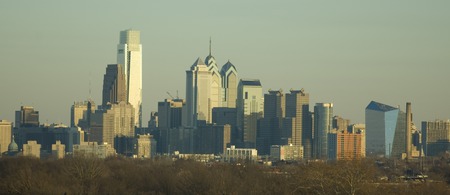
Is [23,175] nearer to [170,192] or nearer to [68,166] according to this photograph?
[170,192]

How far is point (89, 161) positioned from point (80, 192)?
21176 mm

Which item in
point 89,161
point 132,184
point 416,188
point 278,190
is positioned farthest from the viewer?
point 89,161

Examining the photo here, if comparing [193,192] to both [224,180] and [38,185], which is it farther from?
[38,185]

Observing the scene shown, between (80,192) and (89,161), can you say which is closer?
(80,192)

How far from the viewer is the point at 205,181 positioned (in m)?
65.5

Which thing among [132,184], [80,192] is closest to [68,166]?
[132,184]

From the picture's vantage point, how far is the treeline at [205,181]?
4350cm

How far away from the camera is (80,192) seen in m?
61.0

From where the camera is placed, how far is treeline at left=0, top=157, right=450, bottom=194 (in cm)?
4350

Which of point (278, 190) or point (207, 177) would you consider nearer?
point (278, 190)

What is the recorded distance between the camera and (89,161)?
269 ft

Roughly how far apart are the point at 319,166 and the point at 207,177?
20725 millimetres

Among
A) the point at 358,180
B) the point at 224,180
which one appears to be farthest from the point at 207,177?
the point at 358,180

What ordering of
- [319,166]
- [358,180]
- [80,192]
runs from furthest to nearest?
[80,192]
[319,166]
[358,180]
